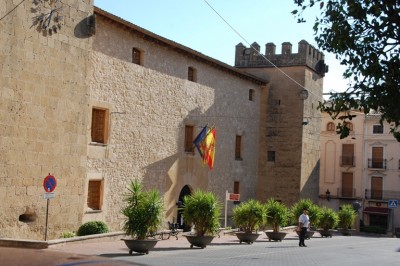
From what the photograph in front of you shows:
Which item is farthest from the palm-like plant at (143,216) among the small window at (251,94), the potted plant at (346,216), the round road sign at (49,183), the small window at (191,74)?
the potted plant at (346,216)

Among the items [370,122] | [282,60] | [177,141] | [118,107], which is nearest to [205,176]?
[177,141]

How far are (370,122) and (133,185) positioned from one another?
113 feet

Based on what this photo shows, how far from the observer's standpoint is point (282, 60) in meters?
34.0

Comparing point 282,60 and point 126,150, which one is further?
point 282,60

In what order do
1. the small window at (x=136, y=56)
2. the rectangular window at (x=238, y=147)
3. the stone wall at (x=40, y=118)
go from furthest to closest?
1. the rectangular window at (x=238, y=147)
2. the small window at (x=136, y=56)
3. the stone wall at (x=40, y=118)

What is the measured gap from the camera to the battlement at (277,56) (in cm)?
3372

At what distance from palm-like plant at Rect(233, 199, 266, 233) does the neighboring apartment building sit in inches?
1012

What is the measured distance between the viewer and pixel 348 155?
1839 inches

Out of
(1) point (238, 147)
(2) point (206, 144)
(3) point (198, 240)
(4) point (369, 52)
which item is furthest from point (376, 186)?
(4) point (369, 52)

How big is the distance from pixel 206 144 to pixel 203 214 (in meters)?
8.23

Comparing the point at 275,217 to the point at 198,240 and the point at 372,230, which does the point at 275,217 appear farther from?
the point at 372,230

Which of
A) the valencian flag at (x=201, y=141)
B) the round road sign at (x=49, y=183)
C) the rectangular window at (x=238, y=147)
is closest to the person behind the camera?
the round road sign at (x=49, y=183)

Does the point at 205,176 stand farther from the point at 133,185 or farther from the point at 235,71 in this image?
the point at 133,185

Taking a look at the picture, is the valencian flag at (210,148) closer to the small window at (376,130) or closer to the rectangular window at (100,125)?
the rectangular window at (100,125)
